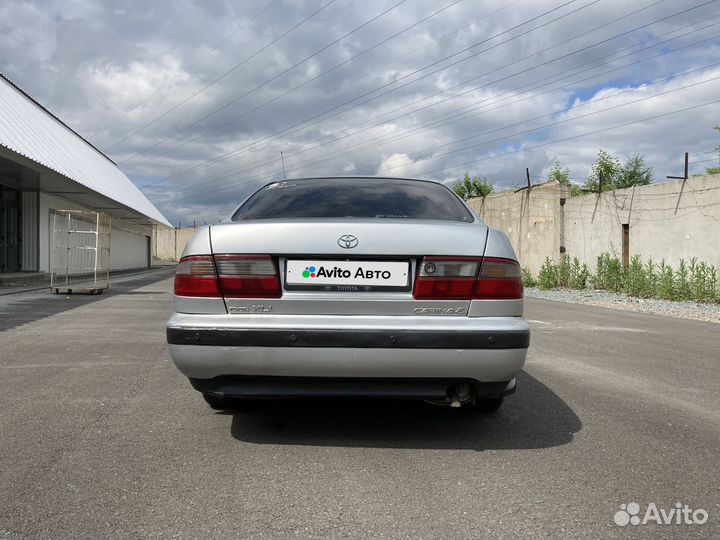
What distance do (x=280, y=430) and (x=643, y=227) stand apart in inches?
546

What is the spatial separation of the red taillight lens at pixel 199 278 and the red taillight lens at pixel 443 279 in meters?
1.02

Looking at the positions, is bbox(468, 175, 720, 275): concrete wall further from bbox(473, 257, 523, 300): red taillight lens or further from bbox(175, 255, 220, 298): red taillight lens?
bbox(175, 255, 220, 298): red taillight lens

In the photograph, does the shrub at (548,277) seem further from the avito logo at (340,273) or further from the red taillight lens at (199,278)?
the red taillight lens at (199,278)

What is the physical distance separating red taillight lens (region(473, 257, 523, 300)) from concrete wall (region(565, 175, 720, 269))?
1181 centimetres

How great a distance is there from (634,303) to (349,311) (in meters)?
11.7

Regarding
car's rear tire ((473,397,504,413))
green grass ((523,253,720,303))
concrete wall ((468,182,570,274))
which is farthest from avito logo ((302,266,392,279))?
concrete wall ((468,182,570,274))

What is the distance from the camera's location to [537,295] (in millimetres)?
15703

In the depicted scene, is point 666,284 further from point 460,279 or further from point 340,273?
point 340,273

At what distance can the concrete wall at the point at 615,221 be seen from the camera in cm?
1280

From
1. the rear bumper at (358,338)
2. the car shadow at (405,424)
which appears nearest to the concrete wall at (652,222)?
the car shadow at (405,424)

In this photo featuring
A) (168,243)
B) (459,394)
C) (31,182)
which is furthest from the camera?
(168,243)

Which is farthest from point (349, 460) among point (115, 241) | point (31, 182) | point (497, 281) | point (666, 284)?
point (115, 241)

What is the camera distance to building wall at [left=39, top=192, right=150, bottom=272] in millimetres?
19047

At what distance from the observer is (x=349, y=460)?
9.00ft
